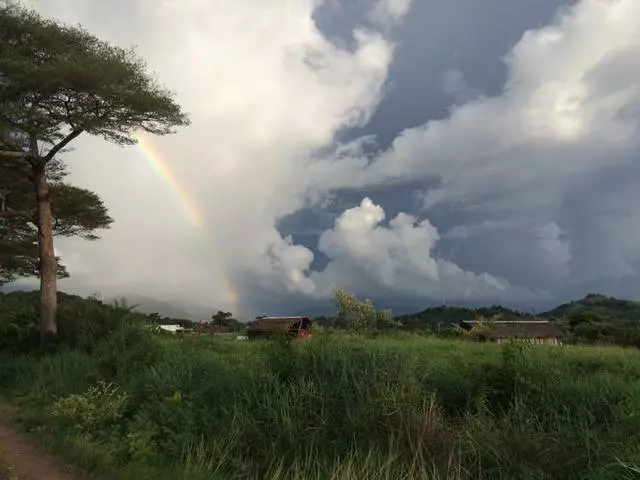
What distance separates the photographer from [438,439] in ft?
30.7

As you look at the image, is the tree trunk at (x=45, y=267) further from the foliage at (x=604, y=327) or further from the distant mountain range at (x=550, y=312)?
the distant mountain range at (x=550, y=312)

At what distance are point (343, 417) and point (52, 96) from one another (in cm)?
1535

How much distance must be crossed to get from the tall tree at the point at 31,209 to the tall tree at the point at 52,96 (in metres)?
3.95

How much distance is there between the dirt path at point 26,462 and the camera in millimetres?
7426

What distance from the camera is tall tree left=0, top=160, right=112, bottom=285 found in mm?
25812

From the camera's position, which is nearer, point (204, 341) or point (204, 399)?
point (204, 399)

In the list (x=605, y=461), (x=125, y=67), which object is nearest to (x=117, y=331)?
(x=125, y=67)

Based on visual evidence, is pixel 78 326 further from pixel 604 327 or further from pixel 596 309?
pixel 596 309

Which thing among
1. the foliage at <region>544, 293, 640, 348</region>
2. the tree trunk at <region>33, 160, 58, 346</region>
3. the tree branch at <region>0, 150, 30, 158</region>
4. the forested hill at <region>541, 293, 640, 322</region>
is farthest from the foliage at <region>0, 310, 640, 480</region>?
the forested hill at <region>541, 293, 640, 322</region>

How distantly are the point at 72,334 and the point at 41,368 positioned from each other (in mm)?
3832

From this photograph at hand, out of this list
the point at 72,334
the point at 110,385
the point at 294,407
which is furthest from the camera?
the point at 72,334

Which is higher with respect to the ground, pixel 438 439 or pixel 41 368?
pixel 41 368

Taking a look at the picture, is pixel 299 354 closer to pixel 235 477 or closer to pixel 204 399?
pixel 204 399

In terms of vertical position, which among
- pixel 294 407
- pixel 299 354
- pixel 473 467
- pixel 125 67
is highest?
pixel 125 67
